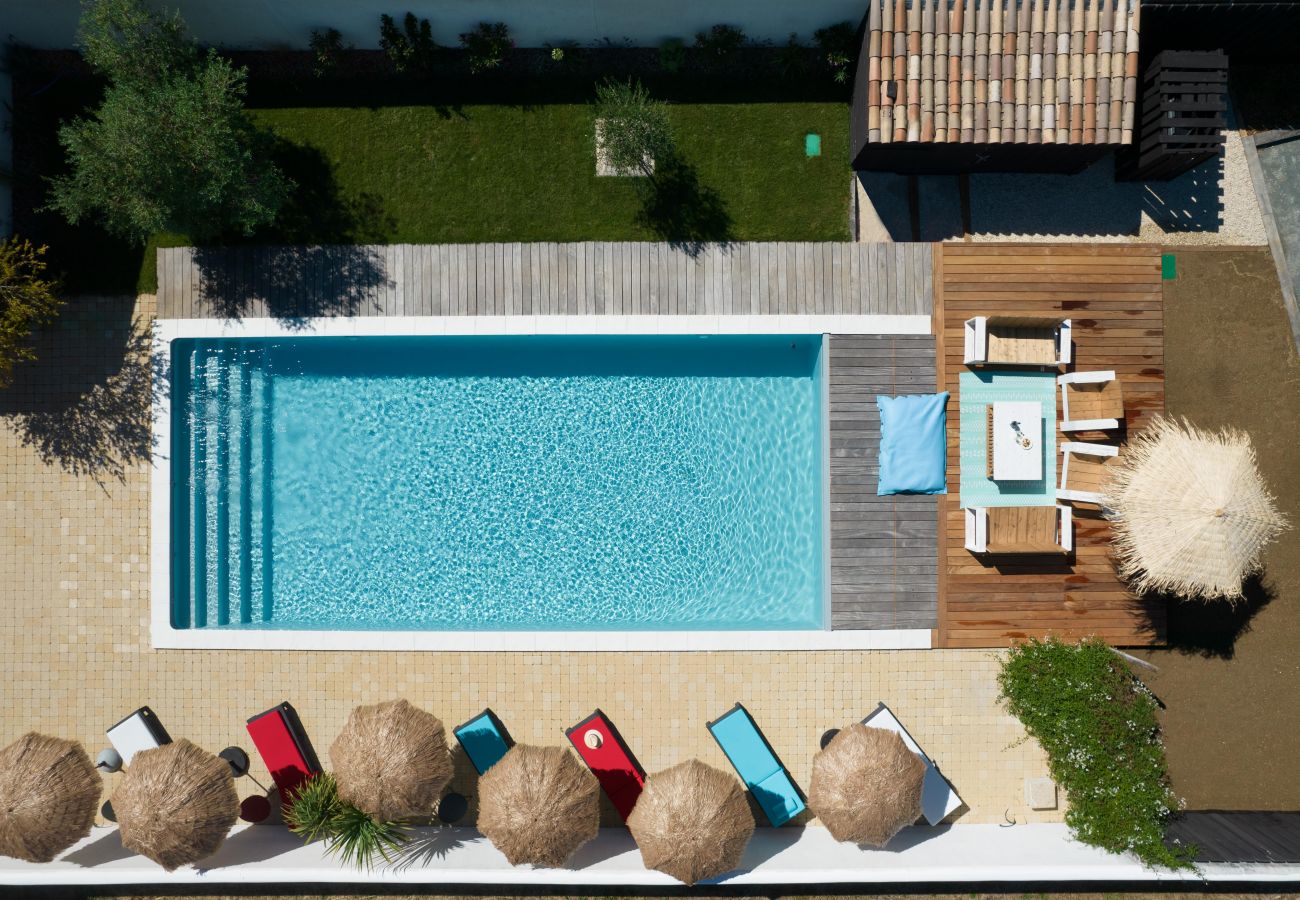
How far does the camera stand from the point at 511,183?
10289mm

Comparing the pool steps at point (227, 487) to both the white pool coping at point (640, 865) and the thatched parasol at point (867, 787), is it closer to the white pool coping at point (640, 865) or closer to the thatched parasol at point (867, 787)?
the white pool coping at point (640, 865)

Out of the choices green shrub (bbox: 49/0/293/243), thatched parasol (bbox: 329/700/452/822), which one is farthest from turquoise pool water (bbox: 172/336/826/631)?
green shrub (bbox: 49/0/293/243)

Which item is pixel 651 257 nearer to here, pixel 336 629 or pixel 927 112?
pixel 927 112

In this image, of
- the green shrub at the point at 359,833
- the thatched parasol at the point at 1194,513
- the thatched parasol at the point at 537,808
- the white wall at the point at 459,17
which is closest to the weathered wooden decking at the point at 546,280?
the white wall at the point at 459,17

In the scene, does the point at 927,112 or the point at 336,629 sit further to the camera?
the point at 336,629

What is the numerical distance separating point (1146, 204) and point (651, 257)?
7047 mm

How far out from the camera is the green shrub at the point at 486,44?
991 cm

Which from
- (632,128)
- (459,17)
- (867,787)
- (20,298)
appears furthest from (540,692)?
(459,17)

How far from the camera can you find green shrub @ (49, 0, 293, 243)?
8516 millimetres

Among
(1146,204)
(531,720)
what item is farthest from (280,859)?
(1146,204)

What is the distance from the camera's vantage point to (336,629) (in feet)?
32.9

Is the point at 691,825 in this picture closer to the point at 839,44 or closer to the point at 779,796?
the point at 779,796

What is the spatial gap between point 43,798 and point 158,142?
7.78 meters

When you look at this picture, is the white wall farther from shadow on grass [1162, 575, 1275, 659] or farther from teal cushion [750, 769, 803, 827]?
teal cushion [750, 769, 803, 827]
